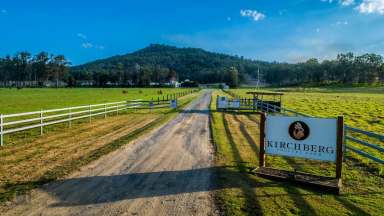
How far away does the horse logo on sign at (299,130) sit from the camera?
28.5 feet

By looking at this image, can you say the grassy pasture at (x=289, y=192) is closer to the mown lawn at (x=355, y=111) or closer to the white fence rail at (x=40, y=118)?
the mown lawn at (x=355, y=111)

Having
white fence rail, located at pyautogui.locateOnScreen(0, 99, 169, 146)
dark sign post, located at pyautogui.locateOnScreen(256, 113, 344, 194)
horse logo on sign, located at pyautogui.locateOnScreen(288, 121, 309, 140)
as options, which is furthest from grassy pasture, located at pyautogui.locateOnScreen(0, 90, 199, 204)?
horse logo on sign, located at pyautogui.locateOnScreen(288, 121, 309, 140)

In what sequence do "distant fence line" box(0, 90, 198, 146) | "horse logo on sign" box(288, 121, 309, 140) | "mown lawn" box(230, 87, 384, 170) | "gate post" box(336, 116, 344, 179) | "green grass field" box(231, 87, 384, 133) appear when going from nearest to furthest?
1. "gate post" box(336, 116, 344, 179)
2. "horse logo on sign" box(288, 121, 309, 140)
3. "mown lawn" box(230, 87, 384, 170)
4. "distant fence line" box(0, 90, 198, 146)
5. "green grass field" box(231, 87, 384, 133)

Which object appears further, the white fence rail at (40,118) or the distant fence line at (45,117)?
the distant fence line at (45,117)

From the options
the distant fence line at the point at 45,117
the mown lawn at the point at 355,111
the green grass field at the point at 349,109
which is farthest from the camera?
the green grass field at the point at 349,109

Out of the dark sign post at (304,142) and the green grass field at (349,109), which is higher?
the dark sign post at (304,142)

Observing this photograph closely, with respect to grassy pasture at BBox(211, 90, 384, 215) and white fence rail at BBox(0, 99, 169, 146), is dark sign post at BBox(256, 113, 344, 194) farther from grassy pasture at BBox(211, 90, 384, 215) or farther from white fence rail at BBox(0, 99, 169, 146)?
white fence rail at BBox(0, 99, 169, 146)

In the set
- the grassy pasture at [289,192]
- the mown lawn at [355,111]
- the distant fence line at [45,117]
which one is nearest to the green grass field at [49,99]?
the distant fence line at [45,117]

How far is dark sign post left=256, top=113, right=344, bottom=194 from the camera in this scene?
826 cm

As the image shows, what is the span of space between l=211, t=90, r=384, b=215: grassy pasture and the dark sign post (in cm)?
35

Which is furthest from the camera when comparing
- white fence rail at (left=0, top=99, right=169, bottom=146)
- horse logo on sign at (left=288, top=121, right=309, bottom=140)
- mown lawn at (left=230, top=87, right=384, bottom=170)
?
white fence rail at (left=0, top=99, right=169, bottom=146)

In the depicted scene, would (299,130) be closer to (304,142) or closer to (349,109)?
(304,142)

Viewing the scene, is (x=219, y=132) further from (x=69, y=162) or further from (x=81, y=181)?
(x=81, y=181)

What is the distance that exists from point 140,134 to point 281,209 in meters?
10.0
